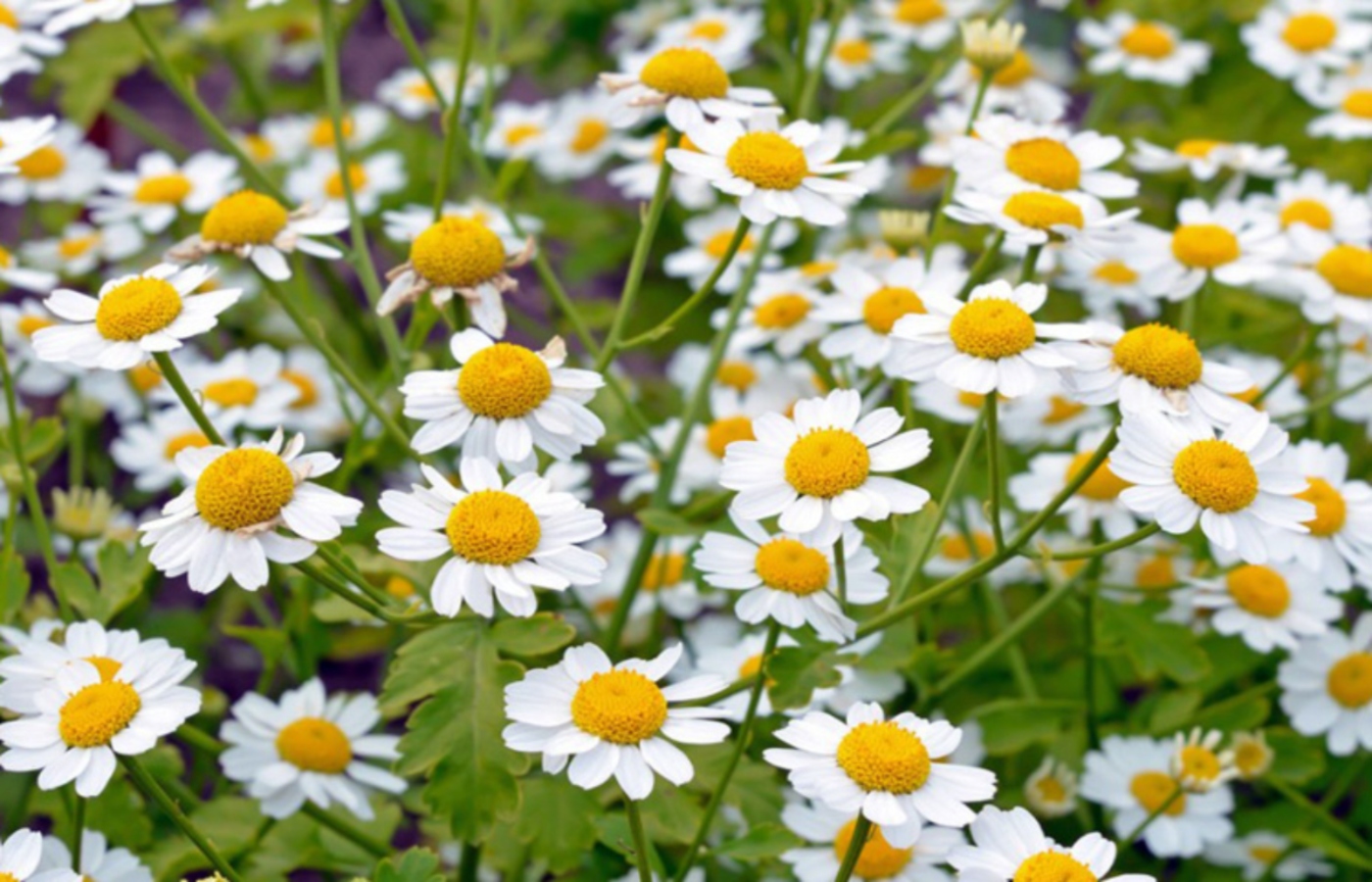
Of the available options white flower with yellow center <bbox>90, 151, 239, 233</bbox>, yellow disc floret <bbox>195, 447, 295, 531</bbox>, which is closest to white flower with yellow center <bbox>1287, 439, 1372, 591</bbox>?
yellow disc floret <bbox>195, 447, 295, 531</bbox>

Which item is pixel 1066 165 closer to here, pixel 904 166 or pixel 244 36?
pixel 904 166

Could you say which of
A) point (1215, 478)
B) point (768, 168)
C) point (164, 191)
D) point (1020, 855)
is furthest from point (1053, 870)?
point (164, 191)

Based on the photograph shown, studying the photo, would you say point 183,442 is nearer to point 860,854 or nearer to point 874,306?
point 874,306

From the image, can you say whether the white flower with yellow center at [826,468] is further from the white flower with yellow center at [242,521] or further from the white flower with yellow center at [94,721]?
the white flower with yellow center at [94,721]

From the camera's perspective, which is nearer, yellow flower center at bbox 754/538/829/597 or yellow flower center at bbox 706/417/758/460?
yellow flower center at bbox 754/538/829/597

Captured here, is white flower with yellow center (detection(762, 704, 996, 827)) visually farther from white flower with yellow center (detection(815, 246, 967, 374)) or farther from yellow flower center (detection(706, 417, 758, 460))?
yellow flower center (detection(706, 417, 758, 460))

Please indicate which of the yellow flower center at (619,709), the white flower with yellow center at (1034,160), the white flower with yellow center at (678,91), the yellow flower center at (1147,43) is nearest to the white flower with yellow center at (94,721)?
the yellow flower center at (619,709)

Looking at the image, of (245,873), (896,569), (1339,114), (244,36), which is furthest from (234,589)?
(1339,114)
